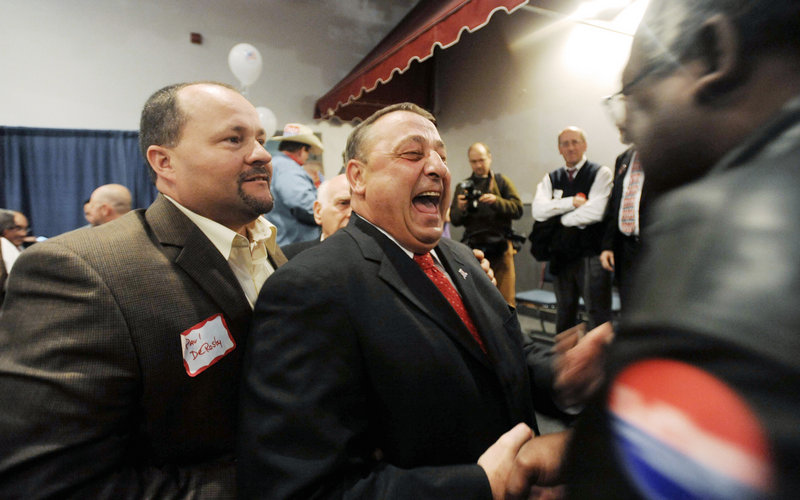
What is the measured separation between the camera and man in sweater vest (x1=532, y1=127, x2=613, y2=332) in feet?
10.7

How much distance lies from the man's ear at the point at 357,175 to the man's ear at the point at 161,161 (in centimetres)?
54

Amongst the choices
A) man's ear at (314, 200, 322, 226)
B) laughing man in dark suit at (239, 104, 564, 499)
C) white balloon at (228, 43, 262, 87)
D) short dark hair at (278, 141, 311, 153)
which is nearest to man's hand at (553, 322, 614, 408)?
laughing man in dark suit at (239, 104, 564, 499)

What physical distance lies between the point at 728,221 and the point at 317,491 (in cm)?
81

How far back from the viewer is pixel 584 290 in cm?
334

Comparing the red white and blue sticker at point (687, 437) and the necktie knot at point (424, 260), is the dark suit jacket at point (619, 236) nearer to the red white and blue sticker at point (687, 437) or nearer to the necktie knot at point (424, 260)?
the necktie knot at point (424, 260)

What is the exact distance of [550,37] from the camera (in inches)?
202

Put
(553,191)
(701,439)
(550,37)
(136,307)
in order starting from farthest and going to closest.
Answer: (550,37) → (553,191) → (136,307) → (701,439)

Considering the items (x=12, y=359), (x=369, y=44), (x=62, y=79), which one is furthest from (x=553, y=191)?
(x=62, y=79)

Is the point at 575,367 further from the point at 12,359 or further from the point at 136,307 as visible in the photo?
the point at 12,359

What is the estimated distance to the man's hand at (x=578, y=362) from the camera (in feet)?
3.36

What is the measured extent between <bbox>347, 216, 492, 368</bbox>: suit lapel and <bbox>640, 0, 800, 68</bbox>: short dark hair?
75cm

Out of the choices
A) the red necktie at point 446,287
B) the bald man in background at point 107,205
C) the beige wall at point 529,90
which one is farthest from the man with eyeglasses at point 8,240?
the beige wall at point 529,90

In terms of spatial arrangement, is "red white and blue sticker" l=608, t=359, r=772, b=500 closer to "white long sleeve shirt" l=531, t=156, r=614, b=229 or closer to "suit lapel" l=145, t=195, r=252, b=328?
"suit lapel" l=145, t=195, r=252, b=328

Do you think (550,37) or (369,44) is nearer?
(550,37)
